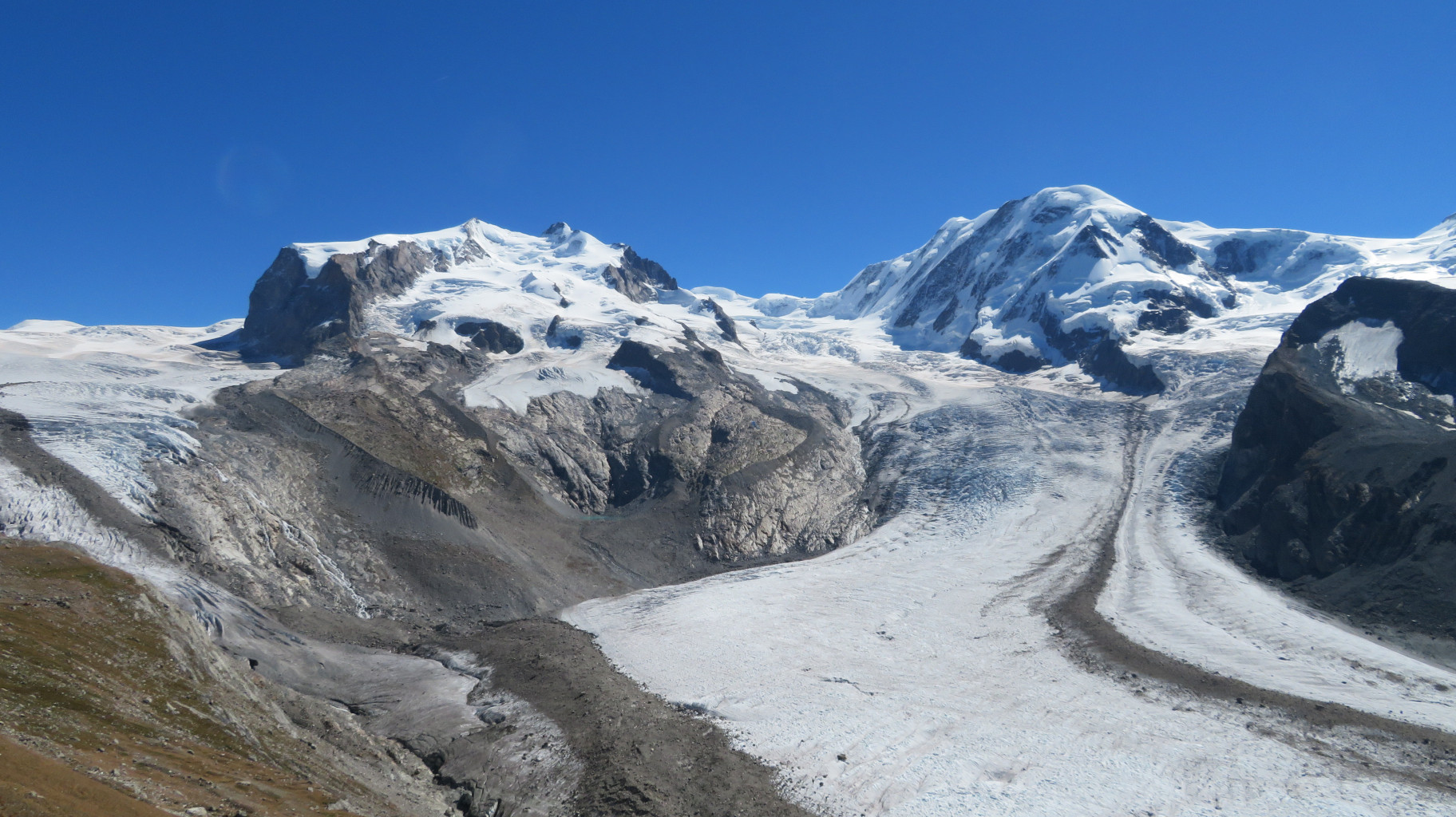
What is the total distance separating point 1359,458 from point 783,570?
4575 cm

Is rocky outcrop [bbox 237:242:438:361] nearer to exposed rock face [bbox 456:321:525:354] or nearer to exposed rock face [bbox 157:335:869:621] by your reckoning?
exposed rock face [bbox 456:321:525:354]

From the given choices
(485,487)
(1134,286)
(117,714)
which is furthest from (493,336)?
(1134,286)

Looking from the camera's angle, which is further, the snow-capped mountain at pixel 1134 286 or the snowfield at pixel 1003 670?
the snow-capped mountain at pixel 1134 286

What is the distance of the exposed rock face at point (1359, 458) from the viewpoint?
4553 centimetres

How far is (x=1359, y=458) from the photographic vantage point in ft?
183

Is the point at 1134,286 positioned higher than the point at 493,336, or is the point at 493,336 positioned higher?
the point at 1134,286

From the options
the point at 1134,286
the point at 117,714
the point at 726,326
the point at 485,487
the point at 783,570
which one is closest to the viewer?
the point at 117,714

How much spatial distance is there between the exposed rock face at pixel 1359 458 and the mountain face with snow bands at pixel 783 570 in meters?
0.32

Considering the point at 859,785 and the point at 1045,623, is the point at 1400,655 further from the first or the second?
the point at 859,785

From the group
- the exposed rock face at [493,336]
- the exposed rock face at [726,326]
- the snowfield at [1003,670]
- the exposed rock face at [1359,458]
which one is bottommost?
the snowfield at [1003,670]

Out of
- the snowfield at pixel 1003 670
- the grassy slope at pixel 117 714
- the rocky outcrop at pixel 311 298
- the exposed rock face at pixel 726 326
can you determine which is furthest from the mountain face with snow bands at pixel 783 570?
the exposed rock face at pixel 726 326

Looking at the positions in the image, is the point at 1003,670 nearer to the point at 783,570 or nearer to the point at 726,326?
→ the point at 783,570

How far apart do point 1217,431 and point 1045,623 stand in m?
58.1

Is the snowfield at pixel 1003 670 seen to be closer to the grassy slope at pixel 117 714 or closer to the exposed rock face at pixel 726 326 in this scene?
the grassy slope at pixel 117 714
